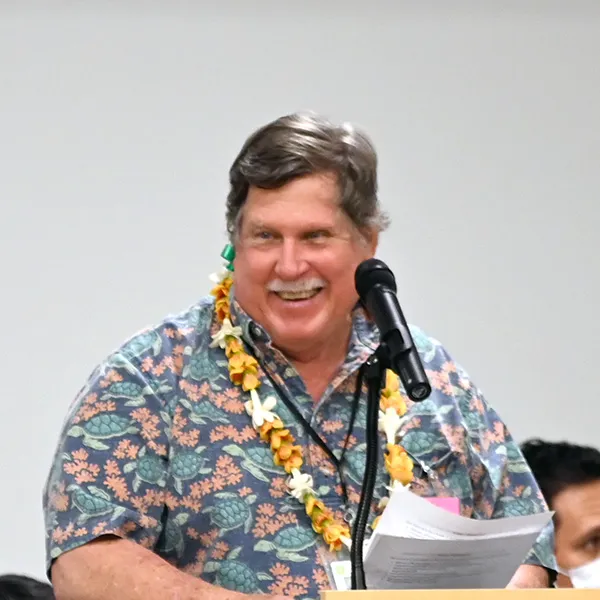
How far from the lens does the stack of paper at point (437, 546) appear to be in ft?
6.02

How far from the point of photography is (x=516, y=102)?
370 centimetres

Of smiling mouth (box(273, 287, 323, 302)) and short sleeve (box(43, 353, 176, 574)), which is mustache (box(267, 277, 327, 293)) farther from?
short sleeve (box(43, 353, 176, 574))

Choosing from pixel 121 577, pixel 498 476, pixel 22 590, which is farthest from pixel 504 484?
pixel 22 590

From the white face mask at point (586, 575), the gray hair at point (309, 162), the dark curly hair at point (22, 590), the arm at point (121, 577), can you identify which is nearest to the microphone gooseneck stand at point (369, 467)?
the arm at point (121, 577)

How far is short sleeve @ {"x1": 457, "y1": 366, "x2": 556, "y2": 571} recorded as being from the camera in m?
2.50

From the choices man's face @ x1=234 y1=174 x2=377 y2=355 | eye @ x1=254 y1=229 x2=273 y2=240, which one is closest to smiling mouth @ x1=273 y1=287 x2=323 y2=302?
man's face @ x1=234 y1=174 x2=377 y2=355

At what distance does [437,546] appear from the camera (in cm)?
188

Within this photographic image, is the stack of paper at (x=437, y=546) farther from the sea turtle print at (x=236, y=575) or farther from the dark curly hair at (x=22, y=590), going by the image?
the dark curly hair at (x=22, y=590)

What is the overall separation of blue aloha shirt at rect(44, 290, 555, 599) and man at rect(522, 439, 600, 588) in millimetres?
682

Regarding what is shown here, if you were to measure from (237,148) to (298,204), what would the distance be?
3.63 ft

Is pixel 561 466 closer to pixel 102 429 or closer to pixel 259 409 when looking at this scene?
pixel 259 409

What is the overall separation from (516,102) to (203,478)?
1847mm

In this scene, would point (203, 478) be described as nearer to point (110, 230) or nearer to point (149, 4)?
point (110, 230)

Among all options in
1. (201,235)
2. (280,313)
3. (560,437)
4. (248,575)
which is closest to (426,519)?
(248,575)
